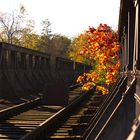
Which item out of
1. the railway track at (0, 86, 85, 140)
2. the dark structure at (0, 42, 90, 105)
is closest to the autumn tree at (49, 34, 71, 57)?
the dark structure at (0, 42, 90, 105)

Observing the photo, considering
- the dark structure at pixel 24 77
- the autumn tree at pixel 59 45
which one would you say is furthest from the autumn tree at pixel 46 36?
the dark structure at pixel 24 77

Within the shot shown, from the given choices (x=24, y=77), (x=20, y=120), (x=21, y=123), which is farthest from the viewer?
(x=24, y=77)

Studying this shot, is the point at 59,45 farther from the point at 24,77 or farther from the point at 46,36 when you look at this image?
the point at 24,77

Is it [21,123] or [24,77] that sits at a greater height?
[24,77]

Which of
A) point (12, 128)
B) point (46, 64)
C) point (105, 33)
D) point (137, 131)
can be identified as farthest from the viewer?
point (46, 64)

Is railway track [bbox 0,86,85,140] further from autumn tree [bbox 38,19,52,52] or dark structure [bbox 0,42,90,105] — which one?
autumn tree [bbox 38,19,52,52]

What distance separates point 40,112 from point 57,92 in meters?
4.29

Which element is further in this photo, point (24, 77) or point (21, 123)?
point (24, 77)

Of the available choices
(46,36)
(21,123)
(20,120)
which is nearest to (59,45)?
(46,36)

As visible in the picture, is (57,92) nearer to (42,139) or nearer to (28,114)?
(28,114)

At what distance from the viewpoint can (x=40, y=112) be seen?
19.1 metres

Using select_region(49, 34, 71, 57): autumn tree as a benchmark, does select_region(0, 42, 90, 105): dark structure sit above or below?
below

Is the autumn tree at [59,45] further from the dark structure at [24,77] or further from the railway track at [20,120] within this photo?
the railway track at [20,120]

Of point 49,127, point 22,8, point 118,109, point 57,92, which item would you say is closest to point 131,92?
point 118,109
